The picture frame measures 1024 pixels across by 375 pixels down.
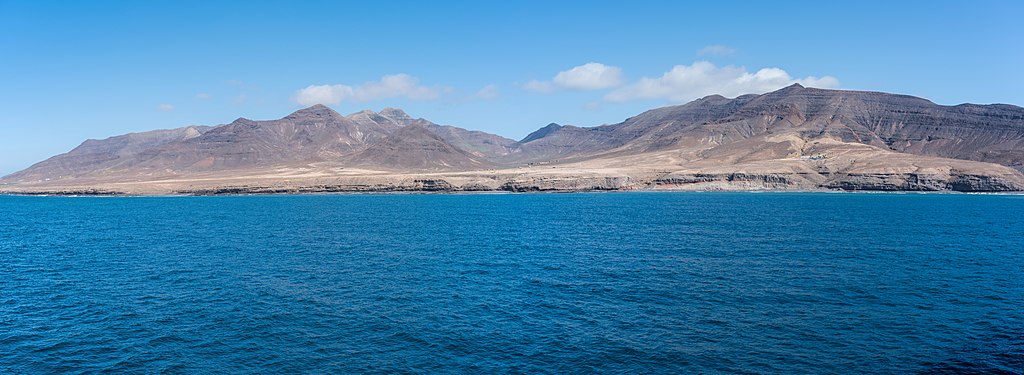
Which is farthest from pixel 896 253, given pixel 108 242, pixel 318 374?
pixel 108 242

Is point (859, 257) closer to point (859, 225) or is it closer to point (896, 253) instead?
point (896, 253)

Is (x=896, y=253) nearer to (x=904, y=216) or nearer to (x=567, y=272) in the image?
(x=567, y=272)

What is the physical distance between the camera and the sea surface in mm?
40406

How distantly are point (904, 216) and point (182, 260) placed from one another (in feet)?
398

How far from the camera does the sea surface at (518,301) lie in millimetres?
40406

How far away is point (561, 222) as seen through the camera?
120 metres

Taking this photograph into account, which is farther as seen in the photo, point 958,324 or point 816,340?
point 958,324

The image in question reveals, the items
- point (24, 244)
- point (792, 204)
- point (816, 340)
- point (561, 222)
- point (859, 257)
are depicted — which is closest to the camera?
point (816, 340)

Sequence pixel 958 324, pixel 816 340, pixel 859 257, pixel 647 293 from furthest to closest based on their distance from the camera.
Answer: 1. pixel 859 257
2. pixel 647 293
3. pixel 958 324
4. pixel 816 340

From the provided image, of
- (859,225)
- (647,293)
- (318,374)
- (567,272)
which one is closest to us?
(318,374)

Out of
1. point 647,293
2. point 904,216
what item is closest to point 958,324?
point 647,293

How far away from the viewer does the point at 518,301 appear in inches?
2119

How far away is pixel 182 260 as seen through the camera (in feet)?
247

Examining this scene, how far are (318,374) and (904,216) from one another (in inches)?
4792
